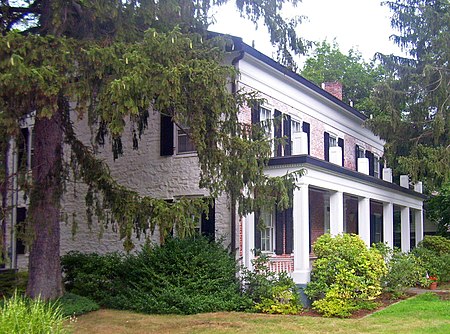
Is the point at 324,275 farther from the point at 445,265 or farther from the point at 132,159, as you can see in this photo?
the point at 445,265

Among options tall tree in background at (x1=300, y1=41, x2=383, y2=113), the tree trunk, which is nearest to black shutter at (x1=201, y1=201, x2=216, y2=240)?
the tree trunk

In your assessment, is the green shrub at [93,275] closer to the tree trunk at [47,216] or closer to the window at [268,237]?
the tree trunk at [47,216]

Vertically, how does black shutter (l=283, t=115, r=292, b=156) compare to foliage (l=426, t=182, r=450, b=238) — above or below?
above

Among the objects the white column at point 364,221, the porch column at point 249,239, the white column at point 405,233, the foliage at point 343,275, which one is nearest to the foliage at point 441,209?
the white column at point 405,233

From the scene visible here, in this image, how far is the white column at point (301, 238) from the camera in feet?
50.5

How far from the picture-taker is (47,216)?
14.0 meters

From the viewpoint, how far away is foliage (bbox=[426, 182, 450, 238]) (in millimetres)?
30641

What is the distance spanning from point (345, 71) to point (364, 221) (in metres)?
29.0

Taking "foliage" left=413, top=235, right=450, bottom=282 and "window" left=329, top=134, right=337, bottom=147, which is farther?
"window" left=329, top=134, right=337, bottom=147

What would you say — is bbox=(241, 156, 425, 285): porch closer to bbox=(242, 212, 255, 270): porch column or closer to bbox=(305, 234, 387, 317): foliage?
bbox=(242, 212, 255, 270): porch column

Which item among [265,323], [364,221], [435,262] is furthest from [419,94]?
[265,323]

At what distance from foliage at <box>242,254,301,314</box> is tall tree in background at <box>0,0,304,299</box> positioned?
2835 mm

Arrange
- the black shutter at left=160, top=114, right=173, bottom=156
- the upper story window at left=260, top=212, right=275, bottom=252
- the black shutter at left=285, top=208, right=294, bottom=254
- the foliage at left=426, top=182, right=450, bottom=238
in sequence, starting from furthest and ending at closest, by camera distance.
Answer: the foliage at left=426, top=182, right=450, bottom=238 → the black shutter at left=285, top=208, right=294, bottom=254 → the upper story window at left=260, top=212, right=275, bottom=252 → the black shutter at left=160, top=114, right=173, bottom=156

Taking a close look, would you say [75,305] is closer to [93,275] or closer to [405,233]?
[93,275]
